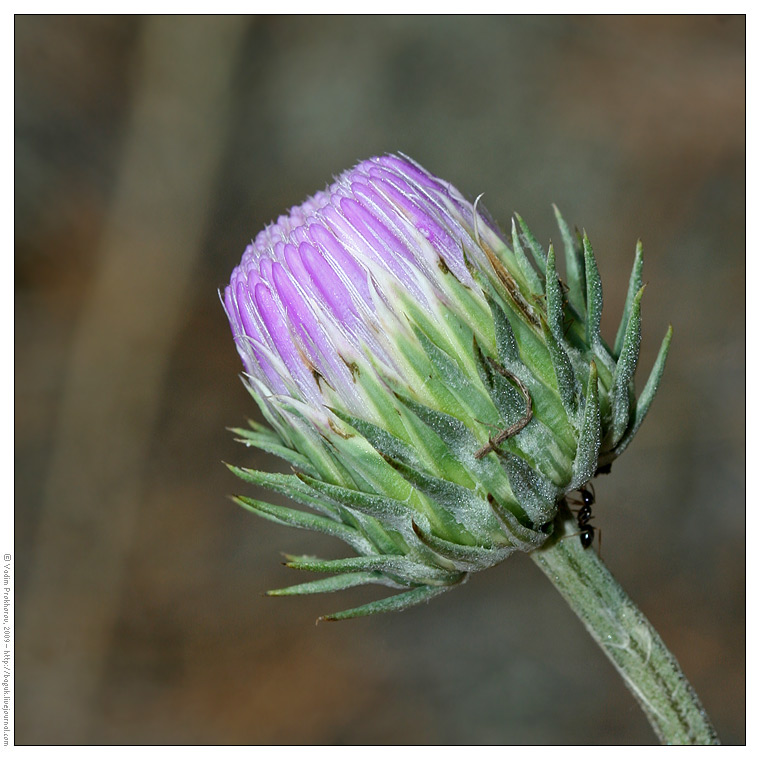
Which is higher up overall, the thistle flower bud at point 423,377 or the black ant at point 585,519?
the thistle flower bud at point 423,377

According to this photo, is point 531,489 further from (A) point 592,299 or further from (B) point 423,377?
(A) point 592,299

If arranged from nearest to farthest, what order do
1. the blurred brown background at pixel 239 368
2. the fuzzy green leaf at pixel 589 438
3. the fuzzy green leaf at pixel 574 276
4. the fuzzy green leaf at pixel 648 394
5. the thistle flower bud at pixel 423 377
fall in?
the fuzzy green leaf at pixel 589 438
the thistle flower bud at pixel 423 377
the fuzzy green leaf at pixel 648 394
the fuzzy green leaf at pixel 574 276
the blurred brown background at pixel 239 368

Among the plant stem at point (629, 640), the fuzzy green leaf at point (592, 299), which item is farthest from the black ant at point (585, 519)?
the fuzzy green leaf at point (592, 299)

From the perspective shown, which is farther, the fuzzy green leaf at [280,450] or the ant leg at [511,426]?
the fuzzy green leaf at [280,450]

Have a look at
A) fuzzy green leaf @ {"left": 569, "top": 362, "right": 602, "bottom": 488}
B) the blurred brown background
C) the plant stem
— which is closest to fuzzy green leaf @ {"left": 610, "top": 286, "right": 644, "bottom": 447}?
fuzzy green leaf @ {"left": 569, "top": 362, "right": 602, "bottom": 488}

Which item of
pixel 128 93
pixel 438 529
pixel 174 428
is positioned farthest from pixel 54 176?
pixel 438 529

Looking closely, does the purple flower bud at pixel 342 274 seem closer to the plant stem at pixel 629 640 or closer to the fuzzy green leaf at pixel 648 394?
the fuzzy green leaf at pixel 648 394
